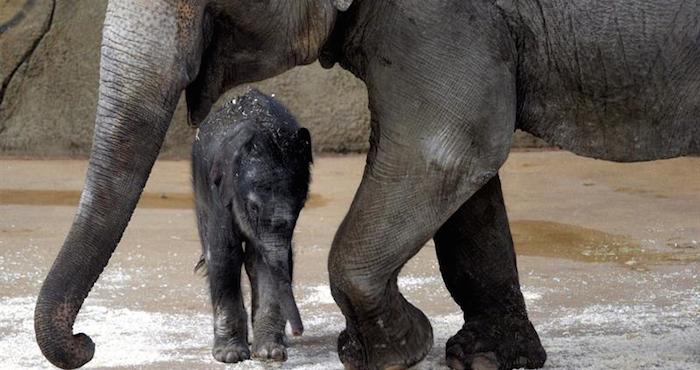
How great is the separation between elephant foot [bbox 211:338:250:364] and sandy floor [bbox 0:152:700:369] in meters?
0.07

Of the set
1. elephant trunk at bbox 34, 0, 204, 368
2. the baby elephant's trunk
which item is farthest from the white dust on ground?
elephant trunk at bbox 34, 0, 204, 368

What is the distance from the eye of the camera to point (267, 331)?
252 inches

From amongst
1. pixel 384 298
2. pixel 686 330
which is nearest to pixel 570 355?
pixel 686 330

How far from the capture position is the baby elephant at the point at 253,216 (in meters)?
6.30

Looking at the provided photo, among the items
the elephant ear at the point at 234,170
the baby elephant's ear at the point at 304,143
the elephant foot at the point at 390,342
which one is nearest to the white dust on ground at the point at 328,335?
the elephant foot at the point at 390,342

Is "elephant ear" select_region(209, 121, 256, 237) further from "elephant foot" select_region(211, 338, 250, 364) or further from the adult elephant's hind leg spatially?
the adult elephant's hind leg

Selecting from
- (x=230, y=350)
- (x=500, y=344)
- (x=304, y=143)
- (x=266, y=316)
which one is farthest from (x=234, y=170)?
(x=500, y=344)

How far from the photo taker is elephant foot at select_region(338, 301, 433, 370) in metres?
5.50

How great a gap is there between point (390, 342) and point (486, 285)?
29.1 inches

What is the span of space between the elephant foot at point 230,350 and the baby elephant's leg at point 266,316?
0.05 m

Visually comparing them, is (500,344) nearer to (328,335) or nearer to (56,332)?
(328,335)

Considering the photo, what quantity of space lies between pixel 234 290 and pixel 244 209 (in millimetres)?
410

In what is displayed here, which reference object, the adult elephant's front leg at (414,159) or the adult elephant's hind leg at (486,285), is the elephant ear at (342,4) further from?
the adult elephant's hind leg at (486,285)

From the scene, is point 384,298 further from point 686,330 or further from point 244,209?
point 686,330
